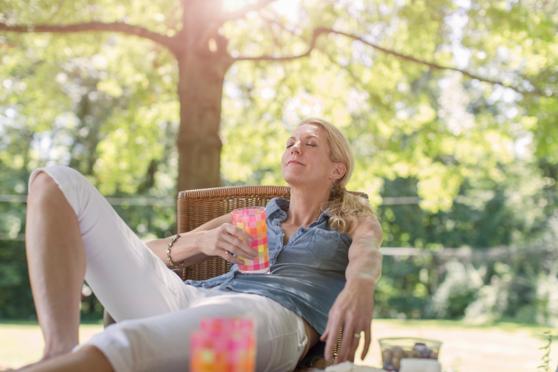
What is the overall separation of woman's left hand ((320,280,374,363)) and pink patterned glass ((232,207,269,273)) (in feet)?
1.43

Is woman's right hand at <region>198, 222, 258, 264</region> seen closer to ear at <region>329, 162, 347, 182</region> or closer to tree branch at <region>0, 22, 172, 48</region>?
ear at <region>329, 162, 347, 182</region>

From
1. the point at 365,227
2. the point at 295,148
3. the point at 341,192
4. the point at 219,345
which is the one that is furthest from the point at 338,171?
the point at 219,345

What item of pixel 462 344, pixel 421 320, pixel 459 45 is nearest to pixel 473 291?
pixel 421 320

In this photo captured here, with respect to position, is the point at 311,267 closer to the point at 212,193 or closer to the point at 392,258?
the point at 212,193

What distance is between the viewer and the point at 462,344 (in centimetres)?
1163

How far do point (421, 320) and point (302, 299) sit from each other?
15.9 meters

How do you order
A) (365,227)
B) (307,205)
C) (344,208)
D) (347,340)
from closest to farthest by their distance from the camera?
(347,340)
(365,227)
(344,208)
(307,205)

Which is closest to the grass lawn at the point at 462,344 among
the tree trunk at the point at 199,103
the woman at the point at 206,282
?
the tree trunk at the point at 199,103

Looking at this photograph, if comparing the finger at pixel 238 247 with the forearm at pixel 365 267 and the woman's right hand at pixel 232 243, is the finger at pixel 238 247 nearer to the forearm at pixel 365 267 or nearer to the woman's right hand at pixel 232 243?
the woman's right hand at pixel 232 243

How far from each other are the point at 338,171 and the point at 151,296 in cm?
91

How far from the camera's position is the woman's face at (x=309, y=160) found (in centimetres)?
261

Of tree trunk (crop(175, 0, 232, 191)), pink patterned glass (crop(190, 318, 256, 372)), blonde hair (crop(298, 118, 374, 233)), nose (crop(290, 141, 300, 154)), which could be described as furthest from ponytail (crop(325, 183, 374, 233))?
tree trunk (crop(175, 0, 232, 191))

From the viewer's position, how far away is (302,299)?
2.31m

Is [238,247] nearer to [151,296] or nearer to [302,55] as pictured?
[151,296]
